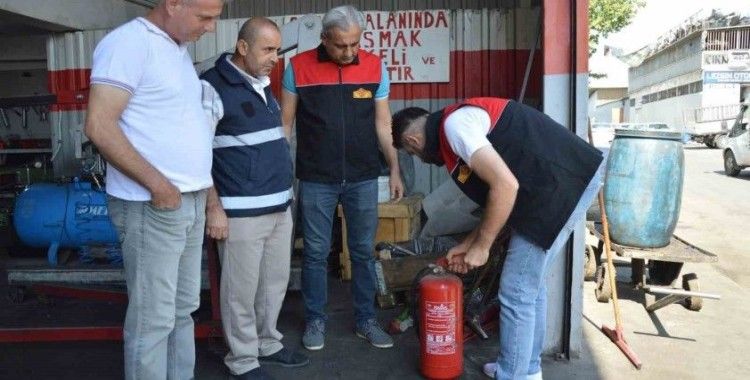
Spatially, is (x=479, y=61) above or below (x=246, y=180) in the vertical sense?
above

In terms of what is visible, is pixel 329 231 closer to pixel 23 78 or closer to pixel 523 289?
pixel 523 289

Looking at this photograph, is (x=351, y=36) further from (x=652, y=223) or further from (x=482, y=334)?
(x=652, y=223)

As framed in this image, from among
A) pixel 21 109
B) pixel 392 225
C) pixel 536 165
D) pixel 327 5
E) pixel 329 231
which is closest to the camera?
pixel 536 165

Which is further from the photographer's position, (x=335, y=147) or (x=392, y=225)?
(x=392, y=225)

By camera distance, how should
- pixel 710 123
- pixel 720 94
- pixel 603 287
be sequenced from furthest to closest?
pixel 720 94
pixel 710 123
pixel 603 287

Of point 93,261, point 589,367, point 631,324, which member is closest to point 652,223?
point 631,324

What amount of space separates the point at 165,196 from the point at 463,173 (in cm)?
125

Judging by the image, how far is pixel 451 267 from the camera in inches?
119

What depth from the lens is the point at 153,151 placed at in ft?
7.77

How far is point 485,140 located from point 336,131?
1189mm

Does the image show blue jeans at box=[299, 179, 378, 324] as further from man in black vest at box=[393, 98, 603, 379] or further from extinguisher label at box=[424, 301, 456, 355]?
man in black vest at box=[393, 98, 603, 379]

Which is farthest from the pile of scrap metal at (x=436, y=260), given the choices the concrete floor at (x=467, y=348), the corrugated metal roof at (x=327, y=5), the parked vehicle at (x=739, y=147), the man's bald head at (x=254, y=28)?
the parked vehicle at (x=739, y=147)

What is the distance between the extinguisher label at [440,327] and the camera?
10.6ft

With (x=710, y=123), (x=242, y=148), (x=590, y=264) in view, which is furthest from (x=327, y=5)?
(x=710, y=123)
